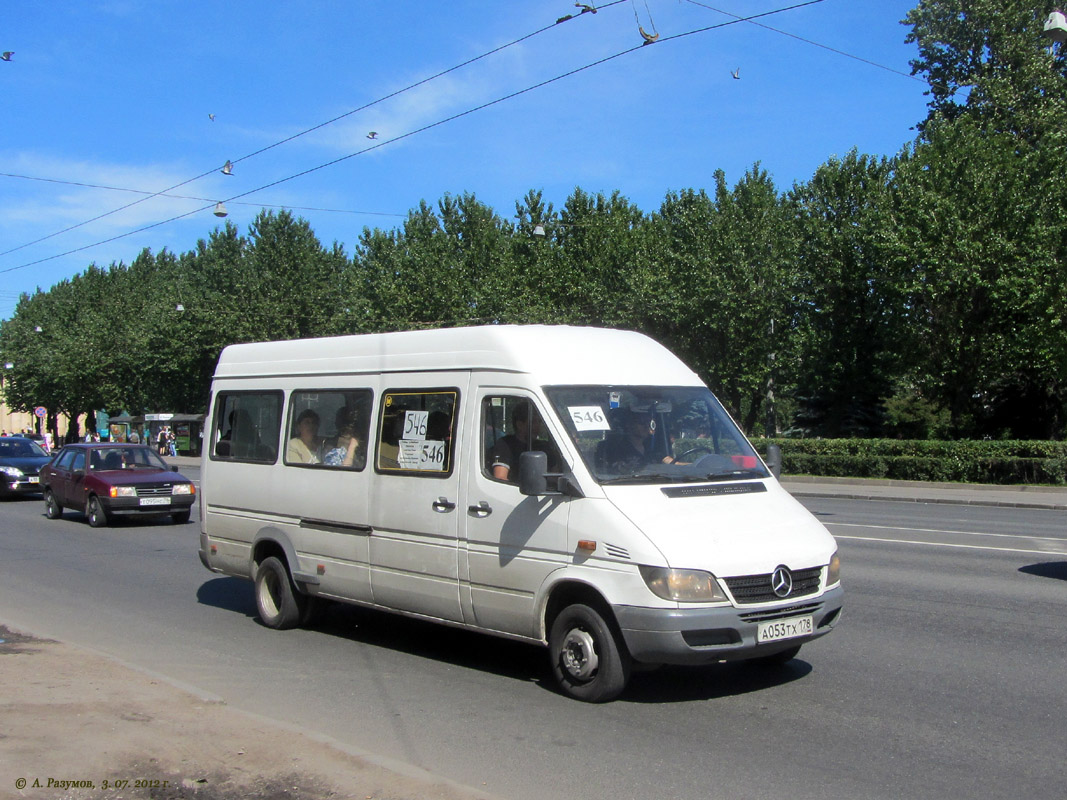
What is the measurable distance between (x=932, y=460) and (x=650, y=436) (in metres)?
25.0

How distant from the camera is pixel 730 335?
3888 cm

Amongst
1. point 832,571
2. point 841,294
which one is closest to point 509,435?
point 832,571

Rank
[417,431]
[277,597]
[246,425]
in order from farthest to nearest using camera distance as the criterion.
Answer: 1. [246,425]
2. [277,597]
3. [417,431]

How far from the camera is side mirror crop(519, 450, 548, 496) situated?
6.36 metres

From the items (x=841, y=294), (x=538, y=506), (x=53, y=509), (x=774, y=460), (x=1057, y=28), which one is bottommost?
(x=53, y=509)

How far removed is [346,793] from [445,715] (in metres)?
1.72

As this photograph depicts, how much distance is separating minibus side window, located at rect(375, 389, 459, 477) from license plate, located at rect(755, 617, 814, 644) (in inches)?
97.6

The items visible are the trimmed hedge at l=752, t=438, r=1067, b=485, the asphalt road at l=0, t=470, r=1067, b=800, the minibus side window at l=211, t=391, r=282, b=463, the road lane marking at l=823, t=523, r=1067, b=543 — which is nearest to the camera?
the asphalt road at l=0, t=470, r=1067, b=800

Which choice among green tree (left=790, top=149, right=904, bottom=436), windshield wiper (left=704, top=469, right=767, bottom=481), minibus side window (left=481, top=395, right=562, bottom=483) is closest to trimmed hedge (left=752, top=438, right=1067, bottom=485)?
green tree (left=790, top=149, right=904, bottom=436)

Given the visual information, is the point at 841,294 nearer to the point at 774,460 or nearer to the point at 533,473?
the point at 774,460

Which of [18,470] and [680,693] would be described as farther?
[18,470]

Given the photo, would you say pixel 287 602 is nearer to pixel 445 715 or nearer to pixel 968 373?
pixel 445 715

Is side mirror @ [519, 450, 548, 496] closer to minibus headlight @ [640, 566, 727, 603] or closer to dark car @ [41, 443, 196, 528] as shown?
minibus headlight @ [640, 566, 727, 603]

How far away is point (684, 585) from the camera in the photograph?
591 cm
